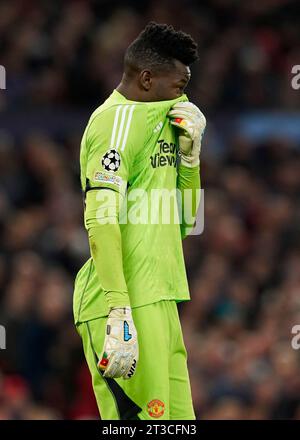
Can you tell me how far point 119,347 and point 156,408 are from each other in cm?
35

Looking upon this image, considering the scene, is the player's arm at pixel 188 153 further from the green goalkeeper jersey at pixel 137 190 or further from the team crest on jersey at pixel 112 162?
the team crest on jersey at pixel 112 162

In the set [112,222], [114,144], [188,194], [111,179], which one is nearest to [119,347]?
[112,222]

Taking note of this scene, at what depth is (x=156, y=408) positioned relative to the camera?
4680 millimetres

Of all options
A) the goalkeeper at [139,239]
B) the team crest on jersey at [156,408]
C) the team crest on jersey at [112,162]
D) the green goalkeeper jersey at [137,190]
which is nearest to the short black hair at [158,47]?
the goalkeeper at [139,239]

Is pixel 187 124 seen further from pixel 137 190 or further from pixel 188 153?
pixel 137 190

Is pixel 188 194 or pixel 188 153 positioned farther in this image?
pixel 188 194

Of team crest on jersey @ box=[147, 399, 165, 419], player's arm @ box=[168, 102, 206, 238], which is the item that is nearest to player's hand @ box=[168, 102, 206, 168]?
player's arm @ box=[168, 102, 206, 238]

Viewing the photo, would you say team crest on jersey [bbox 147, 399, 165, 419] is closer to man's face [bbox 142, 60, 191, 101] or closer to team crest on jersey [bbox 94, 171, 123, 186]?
team crest on jersey [bbox 94, 171, 123, 186]

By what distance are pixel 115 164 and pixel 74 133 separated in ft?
25.2

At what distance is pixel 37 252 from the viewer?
1084 centimetres

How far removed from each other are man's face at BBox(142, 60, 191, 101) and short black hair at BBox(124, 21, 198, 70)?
1.3 inches

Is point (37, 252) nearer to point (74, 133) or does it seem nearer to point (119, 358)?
point (74, 133)

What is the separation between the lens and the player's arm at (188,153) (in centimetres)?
489
